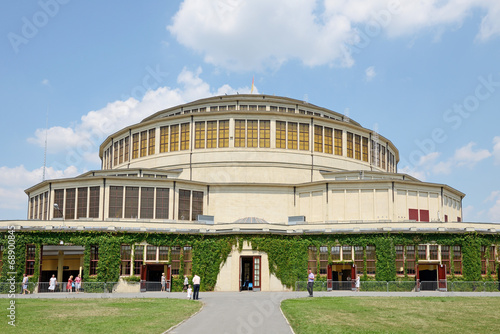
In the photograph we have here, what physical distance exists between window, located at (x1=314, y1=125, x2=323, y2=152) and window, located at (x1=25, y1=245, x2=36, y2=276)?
3471 centimetres

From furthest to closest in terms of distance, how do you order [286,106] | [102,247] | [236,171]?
1. [286,106]
2. [236,171]
3. [102,247]

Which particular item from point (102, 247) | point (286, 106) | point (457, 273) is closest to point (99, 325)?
point (102, 247)

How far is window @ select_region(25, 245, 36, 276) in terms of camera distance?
2036 inches

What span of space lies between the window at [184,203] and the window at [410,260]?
23500 millimetres

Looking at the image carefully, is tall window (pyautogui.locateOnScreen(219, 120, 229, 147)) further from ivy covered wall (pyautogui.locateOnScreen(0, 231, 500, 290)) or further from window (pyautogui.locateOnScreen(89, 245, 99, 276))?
window (pyautogui.locateOnScreen(89, 245, 99, 276))

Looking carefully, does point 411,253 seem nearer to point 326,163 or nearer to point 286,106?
point 326,163

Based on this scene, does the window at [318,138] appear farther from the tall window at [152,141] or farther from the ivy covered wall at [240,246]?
the tall window at [152,141]

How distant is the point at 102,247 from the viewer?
52.1 metres

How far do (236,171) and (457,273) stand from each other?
27.1 metres

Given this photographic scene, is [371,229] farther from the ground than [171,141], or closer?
closer

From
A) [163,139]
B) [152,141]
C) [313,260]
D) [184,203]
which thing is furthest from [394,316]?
[152,141]

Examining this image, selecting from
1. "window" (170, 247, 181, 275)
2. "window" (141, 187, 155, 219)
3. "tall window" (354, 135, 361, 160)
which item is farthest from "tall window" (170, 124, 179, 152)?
"tall window" (354, 135, 361, 160)

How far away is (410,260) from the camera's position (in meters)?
52.6

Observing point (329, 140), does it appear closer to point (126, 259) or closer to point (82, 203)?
point (126, 259)
